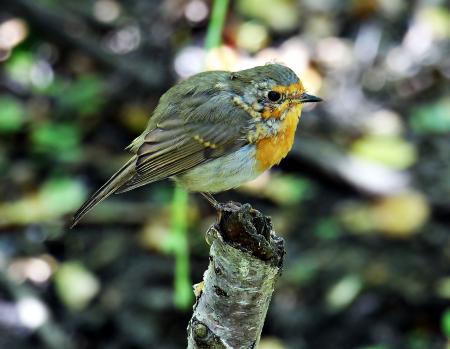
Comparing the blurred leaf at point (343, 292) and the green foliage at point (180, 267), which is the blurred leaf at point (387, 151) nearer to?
the blurred leaf at point (343, 292)

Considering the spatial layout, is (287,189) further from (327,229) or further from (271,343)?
(271,343)

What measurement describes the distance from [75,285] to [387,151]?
2089 millimetres

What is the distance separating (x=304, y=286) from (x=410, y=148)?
1.32 metres

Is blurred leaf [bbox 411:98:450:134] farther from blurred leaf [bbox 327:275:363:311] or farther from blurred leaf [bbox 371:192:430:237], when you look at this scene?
blurred leaf [bbox 327:275:363:311]

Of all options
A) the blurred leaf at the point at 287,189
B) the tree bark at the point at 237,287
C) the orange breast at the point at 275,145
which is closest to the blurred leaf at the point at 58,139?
the blurred leaf at the point at 287,189

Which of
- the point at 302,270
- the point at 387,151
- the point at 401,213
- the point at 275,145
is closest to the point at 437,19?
the point at 387,151

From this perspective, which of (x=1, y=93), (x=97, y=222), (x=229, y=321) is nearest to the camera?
(x=229, y=321)

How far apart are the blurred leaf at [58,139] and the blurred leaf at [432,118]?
87.6 inches

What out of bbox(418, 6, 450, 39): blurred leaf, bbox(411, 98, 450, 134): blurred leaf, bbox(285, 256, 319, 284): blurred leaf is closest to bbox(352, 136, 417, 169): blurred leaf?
bbox(411, 98, 450, 134): blurred leaf

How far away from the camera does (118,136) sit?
5320 millimetres

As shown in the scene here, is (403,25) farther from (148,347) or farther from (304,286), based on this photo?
(148,347)

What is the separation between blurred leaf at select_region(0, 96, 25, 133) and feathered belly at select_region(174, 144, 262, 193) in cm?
247

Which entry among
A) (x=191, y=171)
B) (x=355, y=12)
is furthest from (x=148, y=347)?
(x=355, y=12)

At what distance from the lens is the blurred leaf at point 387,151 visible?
16.5 feet
